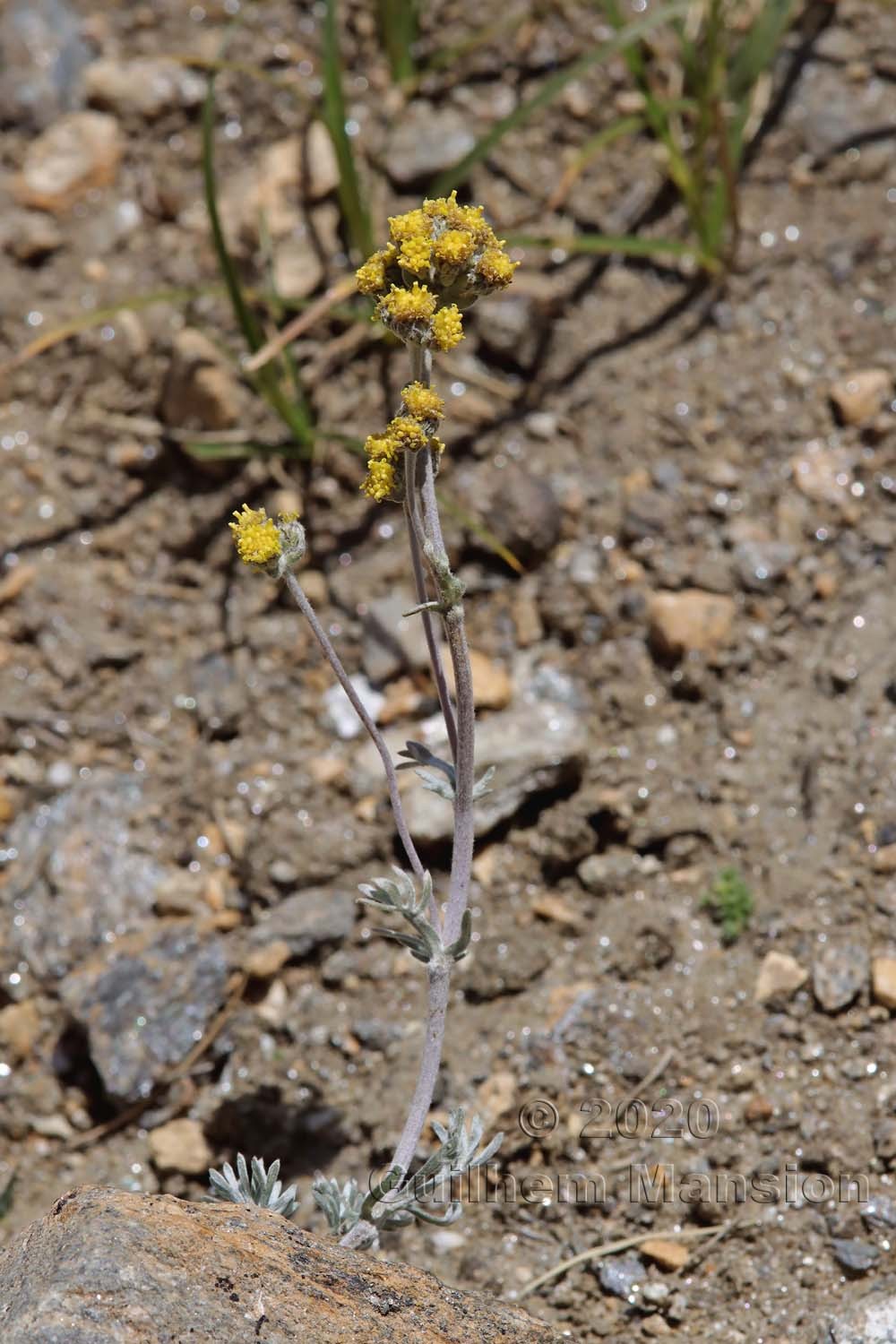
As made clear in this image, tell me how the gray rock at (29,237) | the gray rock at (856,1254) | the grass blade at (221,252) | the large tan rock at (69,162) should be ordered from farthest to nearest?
the large tan rock at (69,162)
the gray rock at (29,237)
the grass blade at (221,252)
the gray rock at (856,1254)

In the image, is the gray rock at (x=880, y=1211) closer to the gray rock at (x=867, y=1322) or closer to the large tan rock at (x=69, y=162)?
the gray rock at (x=867, y=1322)

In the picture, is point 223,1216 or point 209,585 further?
point 209,585

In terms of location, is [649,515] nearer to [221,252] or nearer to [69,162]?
[221,252]

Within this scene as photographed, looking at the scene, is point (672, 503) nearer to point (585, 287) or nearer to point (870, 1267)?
point (585, 287)

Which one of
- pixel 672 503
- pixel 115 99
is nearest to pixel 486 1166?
pixel 672 503

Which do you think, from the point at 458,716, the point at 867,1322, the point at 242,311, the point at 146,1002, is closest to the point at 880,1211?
the point at 867,1322

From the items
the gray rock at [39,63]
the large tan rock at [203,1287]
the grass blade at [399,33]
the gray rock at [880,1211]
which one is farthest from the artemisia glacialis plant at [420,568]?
the gray rock at [39,63]
